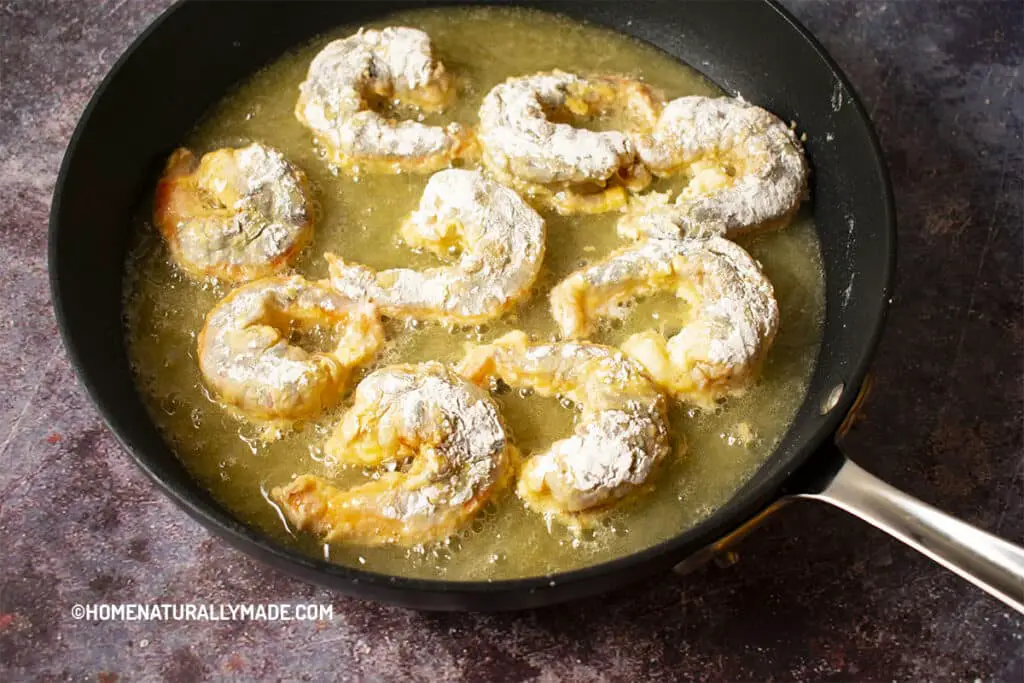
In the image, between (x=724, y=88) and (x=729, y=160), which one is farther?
(x=724, y=88)

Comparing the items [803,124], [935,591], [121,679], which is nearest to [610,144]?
[803,124]

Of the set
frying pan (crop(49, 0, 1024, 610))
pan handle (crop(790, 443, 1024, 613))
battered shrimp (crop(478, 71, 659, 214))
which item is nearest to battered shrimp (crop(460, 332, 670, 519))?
frying pan (crop(49, 0, 1024, 610))

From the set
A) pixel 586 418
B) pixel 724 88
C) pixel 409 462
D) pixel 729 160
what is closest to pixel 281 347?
pixel 409 462

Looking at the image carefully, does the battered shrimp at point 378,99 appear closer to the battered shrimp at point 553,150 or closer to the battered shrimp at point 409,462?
the battered shrimp at point 553,150

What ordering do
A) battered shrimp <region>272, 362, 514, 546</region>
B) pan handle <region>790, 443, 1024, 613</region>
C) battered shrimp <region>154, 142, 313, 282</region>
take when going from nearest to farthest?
pan handle <region>790, 443, 1024, 613</region> → battered shrimp <region>272, 362, 514, 546</region> → battered shrimp <region>154, 142, 313, 282</region>

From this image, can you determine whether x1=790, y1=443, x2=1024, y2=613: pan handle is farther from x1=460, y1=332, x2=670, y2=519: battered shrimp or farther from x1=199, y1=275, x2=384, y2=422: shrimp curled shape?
x1=199, y1=275, x2=384, y2=422: shrimp curled shape

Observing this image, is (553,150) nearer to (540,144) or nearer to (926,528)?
(540,144)

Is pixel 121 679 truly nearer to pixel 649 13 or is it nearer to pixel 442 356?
pixel 442 356
